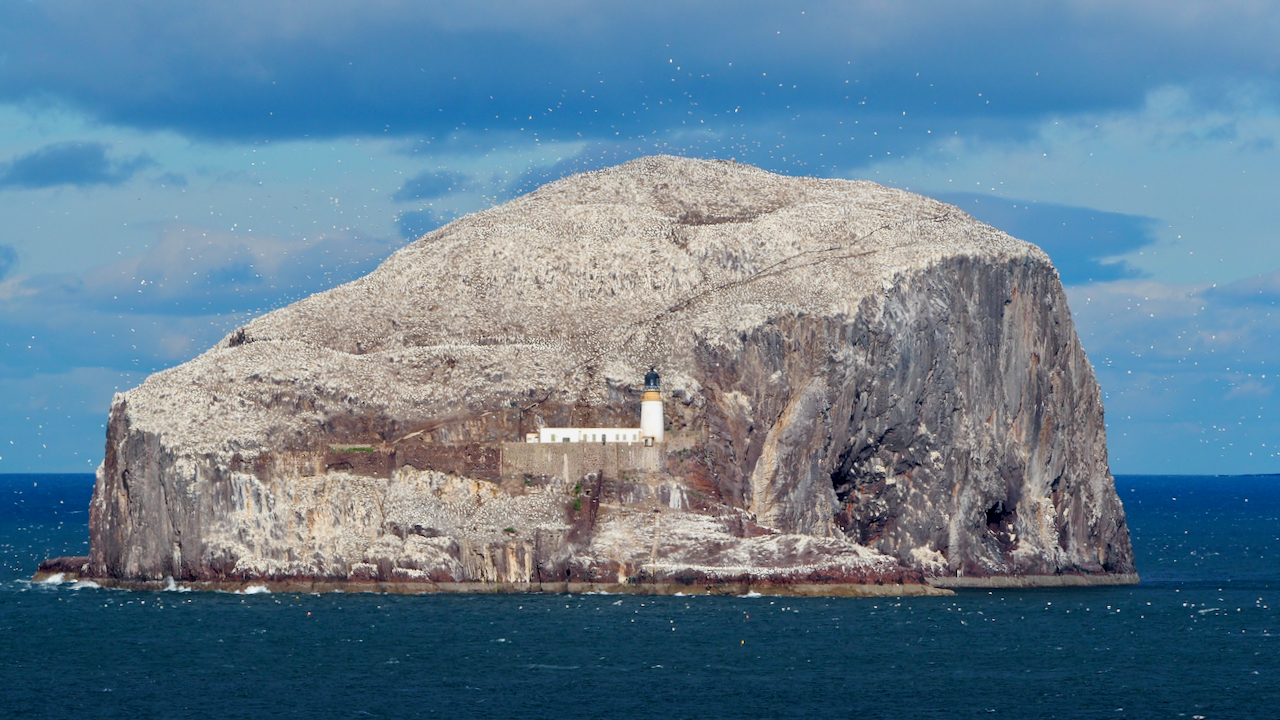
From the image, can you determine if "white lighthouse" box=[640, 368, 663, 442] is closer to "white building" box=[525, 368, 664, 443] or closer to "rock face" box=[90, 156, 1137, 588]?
"white building" box=[525, 368, 664, 443]

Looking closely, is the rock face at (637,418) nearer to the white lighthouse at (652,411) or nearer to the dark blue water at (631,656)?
the white lighthouse at (652,411)

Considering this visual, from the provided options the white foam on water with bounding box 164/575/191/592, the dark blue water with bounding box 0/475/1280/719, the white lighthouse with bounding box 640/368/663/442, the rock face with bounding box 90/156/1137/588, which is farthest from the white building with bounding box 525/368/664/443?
the white foam on water with bounding box 164/575/191/592

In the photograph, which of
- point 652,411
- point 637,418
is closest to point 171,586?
point 637,418

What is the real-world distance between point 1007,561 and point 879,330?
1661 cm

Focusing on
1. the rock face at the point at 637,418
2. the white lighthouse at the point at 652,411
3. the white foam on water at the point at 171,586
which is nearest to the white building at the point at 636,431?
the white lighthouse at the point at 652,411

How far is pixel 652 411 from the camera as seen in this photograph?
318ft

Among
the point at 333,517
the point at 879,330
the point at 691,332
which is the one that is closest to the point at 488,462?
the point at 333,517

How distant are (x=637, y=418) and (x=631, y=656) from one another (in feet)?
78.2

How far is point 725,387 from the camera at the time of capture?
10044 centimetres

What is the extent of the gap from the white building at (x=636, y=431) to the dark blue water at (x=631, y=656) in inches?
354

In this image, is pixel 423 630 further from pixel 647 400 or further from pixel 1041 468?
pixel 1041 468

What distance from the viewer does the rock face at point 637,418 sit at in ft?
310

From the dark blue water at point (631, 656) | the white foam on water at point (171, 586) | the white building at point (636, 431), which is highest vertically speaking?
the white building at point (636, 431)

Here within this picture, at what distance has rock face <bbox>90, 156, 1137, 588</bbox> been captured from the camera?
94.6 m
